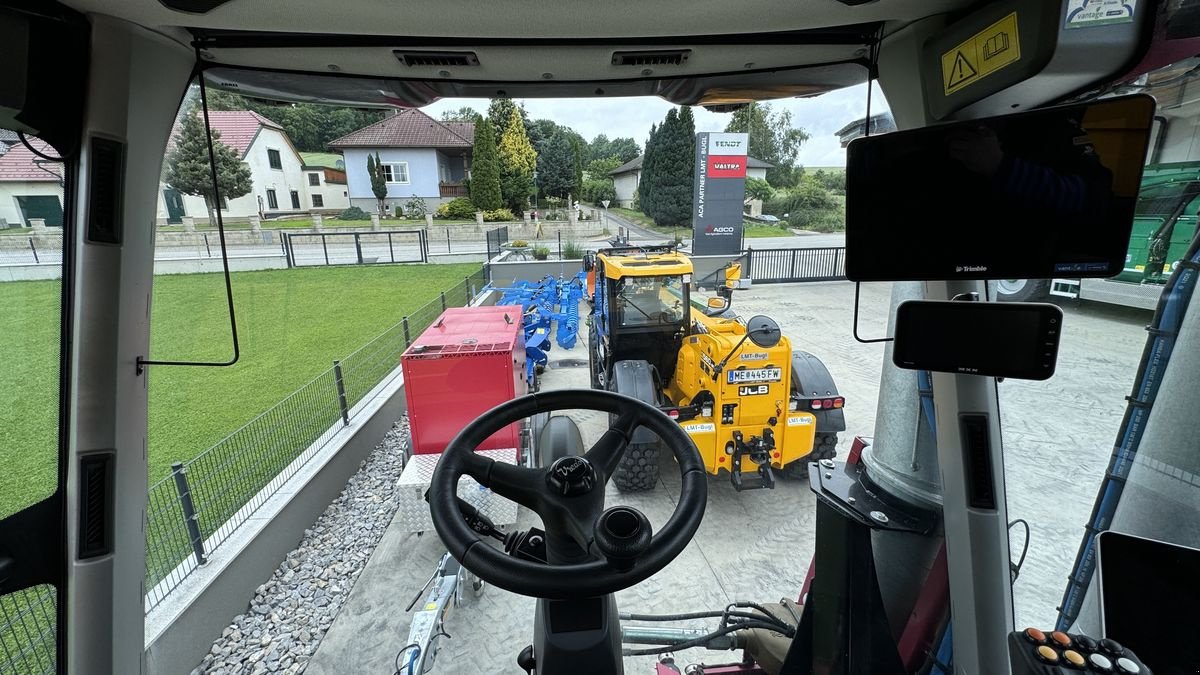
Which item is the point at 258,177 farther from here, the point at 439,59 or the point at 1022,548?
the point at 1022,548

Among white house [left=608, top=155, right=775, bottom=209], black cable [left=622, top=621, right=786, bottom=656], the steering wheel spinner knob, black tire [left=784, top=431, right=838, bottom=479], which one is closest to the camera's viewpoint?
the steering wheel spinner knob

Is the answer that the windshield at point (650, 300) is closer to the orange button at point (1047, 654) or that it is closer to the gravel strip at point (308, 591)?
the gravel strip at point (308, 591)

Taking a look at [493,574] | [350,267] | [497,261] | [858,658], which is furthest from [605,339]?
[497,261]

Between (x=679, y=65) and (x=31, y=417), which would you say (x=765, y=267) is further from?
(x=31, y=417)

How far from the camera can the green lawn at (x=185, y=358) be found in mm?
1213

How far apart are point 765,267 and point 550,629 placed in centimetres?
1561

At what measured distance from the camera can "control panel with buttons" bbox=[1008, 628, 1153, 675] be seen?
1015 mm

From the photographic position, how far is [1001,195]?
3.67 feet

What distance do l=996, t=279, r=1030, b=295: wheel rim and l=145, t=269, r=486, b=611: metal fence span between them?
2.72 meters

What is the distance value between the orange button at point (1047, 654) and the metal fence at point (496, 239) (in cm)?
1383

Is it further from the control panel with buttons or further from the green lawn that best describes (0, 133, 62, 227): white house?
the control panel with buttons

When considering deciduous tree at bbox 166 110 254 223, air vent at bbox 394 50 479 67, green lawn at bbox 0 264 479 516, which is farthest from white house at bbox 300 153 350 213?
air vent at bbox 394 50 479 67

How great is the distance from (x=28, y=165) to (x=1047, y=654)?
107 inches

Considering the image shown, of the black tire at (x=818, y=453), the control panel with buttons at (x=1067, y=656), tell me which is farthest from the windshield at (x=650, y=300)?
the control panel with buttons at (x=1067, y=656)
